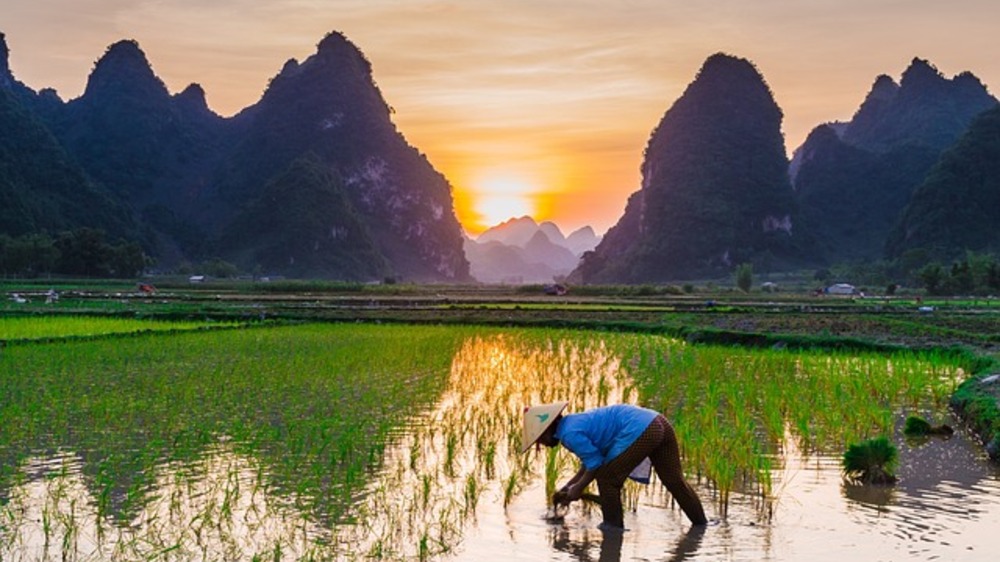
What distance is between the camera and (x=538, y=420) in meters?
5.90

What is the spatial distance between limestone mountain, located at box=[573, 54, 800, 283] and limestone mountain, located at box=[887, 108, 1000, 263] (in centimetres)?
1716

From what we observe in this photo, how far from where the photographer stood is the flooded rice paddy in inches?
219

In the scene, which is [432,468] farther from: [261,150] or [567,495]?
[261,150]

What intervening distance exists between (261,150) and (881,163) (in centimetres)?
9226

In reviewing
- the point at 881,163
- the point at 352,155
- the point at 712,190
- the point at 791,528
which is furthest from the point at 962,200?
the point at 791,528

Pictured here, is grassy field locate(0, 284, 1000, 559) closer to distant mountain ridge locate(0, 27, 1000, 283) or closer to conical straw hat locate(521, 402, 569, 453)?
conical straw hat locate(521, 402, 569, 453)

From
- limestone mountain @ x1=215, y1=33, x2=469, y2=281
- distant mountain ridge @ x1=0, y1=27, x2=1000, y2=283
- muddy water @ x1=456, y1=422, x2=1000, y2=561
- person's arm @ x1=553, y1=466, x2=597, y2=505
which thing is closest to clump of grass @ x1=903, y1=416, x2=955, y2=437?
muddy water @ x1=456, y1=422, x2=1000, y2=561

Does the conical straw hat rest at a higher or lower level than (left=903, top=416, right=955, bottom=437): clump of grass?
higher

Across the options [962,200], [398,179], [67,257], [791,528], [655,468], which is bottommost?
[791,528]

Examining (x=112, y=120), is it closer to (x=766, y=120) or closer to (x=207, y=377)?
(x=766, y=120)

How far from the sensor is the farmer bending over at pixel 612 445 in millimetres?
5695

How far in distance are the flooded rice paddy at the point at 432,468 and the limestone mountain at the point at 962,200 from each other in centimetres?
7950

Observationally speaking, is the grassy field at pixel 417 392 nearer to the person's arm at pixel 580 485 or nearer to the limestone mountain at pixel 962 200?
the person's arm at pixel 580 485

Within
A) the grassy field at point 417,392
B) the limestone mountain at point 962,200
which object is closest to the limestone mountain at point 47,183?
the grassy field at point 417,392
